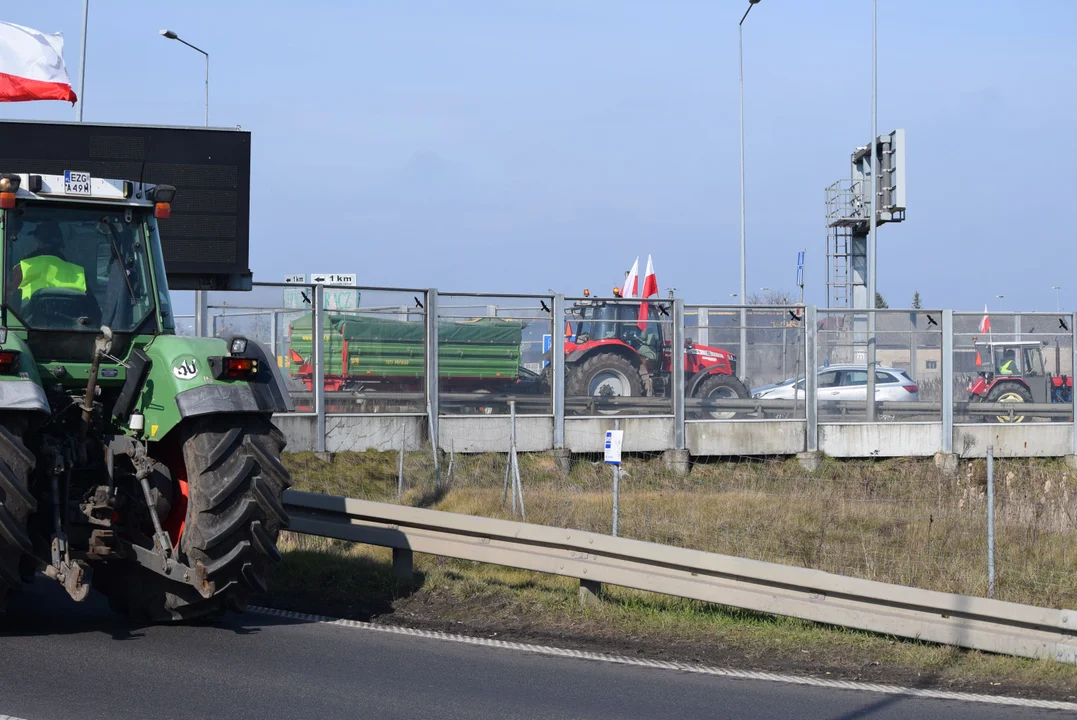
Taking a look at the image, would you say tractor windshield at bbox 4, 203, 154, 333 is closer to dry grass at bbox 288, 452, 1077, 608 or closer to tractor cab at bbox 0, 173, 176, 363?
tractor cab at bbox 0, 173, 176, 363

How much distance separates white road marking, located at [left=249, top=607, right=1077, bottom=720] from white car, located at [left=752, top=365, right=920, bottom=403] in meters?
13.7

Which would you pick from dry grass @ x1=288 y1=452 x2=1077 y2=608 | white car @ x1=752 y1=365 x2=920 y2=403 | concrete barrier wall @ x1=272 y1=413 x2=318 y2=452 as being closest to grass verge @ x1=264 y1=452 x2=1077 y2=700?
dry grass @ x1=288 y1=452 x2=1077 y2=608

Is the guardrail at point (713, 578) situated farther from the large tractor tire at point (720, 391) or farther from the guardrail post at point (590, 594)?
the large tractor tire at point (720, 391)

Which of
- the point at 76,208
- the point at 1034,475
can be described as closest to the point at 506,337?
the point at 1034,475

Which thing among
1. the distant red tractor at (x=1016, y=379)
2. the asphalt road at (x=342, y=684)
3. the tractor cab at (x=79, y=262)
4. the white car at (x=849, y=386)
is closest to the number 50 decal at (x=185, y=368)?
the tractor cab at (x=79, y=262)

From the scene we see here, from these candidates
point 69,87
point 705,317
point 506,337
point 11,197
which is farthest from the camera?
point 705,317

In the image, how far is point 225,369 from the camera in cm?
781

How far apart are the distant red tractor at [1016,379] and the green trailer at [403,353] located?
861cm

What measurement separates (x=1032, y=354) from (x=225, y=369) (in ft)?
59.2

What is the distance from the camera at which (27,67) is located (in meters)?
14.5

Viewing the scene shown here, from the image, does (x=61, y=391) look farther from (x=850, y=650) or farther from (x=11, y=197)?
(x=850, y=650)

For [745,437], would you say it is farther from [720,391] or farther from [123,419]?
[123,419]

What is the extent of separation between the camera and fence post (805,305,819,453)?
20.9m

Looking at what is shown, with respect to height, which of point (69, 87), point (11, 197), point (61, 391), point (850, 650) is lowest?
point (850, 650)
